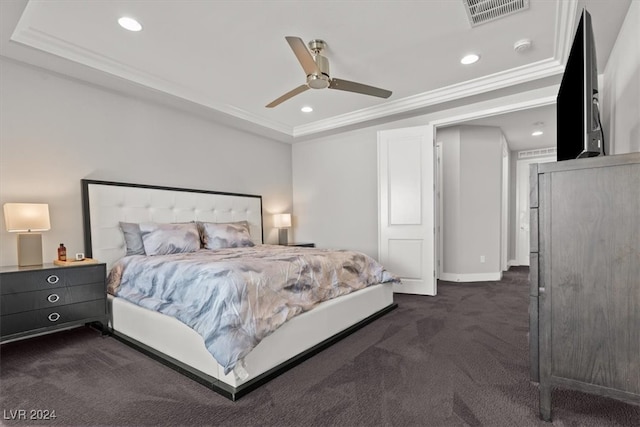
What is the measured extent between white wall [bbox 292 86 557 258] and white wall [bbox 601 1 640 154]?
1885mm

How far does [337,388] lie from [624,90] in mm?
2831

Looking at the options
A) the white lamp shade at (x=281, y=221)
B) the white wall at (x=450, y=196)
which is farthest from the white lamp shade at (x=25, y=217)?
the white wall at (x=450, y=196)

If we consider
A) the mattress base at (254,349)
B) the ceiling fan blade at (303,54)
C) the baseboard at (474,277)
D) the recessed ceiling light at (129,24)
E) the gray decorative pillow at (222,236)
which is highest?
the recessed ceiling light at (129,24)

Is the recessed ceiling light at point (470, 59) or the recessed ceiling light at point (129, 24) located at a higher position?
the recessed ceiling light at point (129, 24)

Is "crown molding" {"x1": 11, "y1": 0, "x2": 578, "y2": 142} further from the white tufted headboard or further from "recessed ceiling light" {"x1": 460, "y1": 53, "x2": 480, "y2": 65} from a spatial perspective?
the white tufted headboard

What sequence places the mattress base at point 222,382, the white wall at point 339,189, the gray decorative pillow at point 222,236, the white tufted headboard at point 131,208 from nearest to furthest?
the mattress base at point 222,382, the white tufted headboard at point 131,208, the gray decorative pillow at point 222,236, the white wall at point 339,189

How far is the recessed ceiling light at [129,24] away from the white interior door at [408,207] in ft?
9.66

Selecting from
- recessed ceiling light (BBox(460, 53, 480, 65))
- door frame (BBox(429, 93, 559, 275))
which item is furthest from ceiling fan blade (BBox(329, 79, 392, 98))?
door frame (BBox(429, 93, 559, 275))

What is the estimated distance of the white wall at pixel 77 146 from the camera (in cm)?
274

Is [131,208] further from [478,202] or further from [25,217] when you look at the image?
[478,202]

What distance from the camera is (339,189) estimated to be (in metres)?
5.14

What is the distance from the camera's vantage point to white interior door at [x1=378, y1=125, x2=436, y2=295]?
4.06m

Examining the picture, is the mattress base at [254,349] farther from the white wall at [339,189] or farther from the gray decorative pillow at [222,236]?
the white wall at [339,189]

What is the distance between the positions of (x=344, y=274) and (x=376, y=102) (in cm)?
237
